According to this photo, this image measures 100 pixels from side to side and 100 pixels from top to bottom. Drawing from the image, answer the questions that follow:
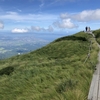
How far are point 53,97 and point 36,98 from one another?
0.87 meters

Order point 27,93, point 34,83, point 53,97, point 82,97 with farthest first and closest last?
point 34,83 → point 27,93 → point 53,97 → point 82,97

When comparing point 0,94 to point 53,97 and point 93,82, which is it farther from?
point 93,82

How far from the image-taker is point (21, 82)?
430 inches

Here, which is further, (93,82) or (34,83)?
(34,83)

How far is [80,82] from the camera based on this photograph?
9.38 metres

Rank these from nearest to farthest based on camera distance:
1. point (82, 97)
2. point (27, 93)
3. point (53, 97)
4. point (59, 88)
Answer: point (82, 97)
point (53, 97)
point (59, 88)
point (27, 93)

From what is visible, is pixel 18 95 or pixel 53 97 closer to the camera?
pixel 53 97

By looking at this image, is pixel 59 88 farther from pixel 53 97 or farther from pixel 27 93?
pixel 27 93

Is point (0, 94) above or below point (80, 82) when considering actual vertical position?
below

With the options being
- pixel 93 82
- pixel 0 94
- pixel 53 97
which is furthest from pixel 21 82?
pixel 93 82

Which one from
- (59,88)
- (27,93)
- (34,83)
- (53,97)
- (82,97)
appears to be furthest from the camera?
(34,83)

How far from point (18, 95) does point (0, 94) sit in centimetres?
113

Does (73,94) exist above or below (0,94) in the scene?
above

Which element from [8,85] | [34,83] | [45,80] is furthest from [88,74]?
[8,85]
